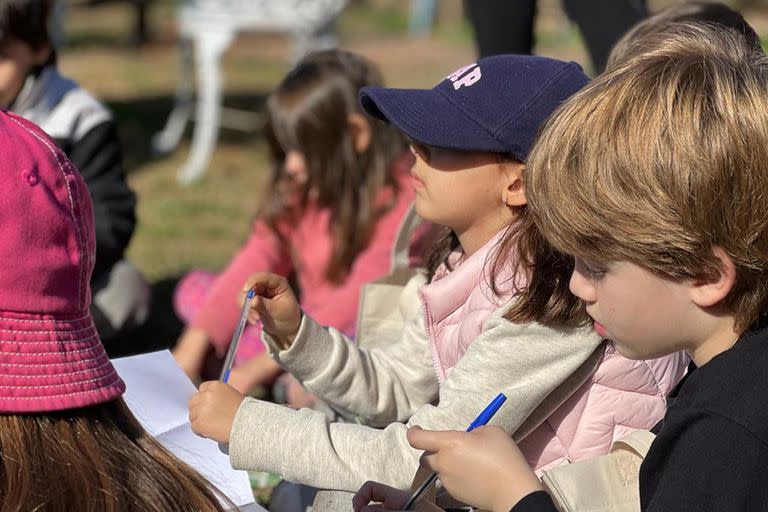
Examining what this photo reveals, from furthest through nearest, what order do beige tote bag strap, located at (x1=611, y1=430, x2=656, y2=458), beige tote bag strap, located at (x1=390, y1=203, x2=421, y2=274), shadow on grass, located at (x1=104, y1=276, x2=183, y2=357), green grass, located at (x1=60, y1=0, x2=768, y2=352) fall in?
green grass, located at (x1=60, y1=0, x2=768, y2=352), shadow on grass, located at (x1=104, y1=276, x2=183, y2=357), beige tote bag strap, located at (x1=390, y1=203, x2=421, y2=274), beige tote bag strap, located at (x1=611, y1=430, x2=656, y2=458)

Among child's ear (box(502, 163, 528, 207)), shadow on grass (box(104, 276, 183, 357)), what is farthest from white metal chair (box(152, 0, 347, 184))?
child's ear (box(502, 163, 528, 207))

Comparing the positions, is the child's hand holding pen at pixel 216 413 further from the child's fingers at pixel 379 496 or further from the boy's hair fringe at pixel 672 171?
the boy's hair fringe at pixel 672 171

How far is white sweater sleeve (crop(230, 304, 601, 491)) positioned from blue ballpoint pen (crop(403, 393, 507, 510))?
4.9 inches

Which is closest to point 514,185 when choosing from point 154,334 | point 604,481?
point 604,481

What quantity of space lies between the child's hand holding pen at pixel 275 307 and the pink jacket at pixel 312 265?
0.89 m

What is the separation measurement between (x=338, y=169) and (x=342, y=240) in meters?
0.17

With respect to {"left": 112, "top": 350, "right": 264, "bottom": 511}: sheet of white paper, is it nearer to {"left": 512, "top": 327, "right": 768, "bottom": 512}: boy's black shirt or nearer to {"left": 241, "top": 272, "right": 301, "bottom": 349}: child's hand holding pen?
{"left": 241, "top": 272, "right": 301, "bottom": 349}: child's hand holding pen

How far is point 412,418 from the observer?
155 centimetres

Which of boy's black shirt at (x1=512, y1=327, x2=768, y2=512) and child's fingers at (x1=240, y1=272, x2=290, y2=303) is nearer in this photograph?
boy's black shirt at (x1=512, y1=327, x2=768, y2=512)

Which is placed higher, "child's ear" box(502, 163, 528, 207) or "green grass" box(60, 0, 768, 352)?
"child's ear" box(502, 163, 528, 207)

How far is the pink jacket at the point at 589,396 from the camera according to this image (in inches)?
61.4

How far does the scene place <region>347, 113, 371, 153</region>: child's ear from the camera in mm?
2801

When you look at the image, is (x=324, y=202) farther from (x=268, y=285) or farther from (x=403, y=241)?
(x=268, y=285)

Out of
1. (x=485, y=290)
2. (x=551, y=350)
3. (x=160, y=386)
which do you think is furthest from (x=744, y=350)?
(x=160, y=386)
